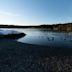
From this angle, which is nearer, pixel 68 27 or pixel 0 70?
pixel 0 70

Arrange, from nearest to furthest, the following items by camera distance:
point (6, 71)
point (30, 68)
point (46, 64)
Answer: point (6, 71), point (30, 68), point (46, 64)

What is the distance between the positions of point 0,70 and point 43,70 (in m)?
3.72

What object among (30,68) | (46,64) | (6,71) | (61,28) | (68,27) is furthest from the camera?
(61,28)

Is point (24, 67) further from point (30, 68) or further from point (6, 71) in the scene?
point (6, 71)

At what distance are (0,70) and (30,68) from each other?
2.62 metres

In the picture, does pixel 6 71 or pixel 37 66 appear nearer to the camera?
pixel 6 71

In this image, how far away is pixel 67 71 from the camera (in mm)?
11594

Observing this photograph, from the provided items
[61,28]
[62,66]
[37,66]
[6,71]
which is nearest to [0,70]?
[6,71]

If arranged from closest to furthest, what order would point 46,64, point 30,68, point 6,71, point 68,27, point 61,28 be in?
point 6,71
point 30,68
point 46,64
point 68,27
point 61,28

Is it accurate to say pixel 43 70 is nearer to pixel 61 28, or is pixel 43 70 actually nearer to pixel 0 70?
pixel 0 70

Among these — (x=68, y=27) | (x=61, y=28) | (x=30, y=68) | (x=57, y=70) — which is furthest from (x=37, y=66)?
(x=61, y=28)

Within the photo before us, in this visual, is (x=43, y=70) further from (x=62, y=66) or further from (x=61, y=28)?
(x=61, y=28)

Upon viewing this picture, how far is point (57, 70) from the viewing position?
11.8 m

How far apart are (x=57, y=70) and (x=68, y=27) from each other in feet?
403
